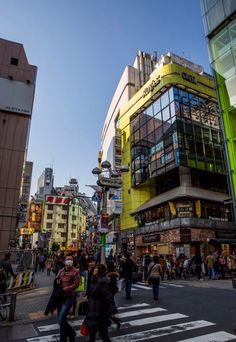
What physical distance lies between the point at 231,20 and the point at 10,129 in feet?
65.3

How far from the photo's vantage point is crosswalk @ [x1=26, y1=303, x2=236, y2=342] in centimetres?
598

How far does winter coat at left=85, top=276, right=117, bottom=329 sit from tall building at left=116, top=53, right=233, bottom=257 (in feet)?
80.0

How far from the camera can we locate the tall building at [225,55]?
10.8 m

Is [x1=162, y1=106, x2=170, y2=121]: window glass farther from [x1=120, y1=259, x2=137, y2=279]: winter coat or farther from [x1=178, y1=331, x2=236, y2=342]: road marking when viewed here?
[x1=178, y1=331, x2=236, y2=342]: road marking

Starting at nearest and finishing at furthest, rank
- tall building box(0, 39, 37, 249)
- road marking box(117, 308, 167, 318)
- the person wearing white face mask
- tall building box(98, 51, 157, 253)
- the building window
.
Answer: the person wearing white face mask
road marking box(117, 308, 167, 318)
tall building box(0, 39, 37, 249)
the building window
tall building box(98, 51, 157, 253)

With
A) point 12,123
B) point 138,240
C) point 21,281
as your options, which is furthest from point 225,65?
point 138,240

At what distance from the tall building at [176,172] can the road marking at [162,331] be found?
21.4 meters

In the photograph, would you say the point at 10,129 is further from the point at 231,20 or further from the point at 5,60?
the point at 231,20

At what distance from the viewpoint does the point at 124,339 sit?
19.6 ft

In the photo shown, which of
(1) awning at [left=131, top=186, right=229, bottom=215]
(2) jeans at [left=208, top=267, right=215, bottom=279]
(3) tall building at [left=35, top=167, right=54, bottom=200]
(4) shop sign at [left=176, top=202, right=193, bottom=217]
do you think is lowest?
(2) jeans at [left=208, top=267, right=215, bottom=279]

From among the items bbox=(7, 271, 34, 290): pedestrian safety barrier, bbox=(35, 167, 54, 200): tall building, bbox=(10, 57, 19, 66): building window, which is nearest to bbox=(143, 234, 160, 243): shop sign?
bbox=(7, 271, 34, 290): pedestrian safety barrier

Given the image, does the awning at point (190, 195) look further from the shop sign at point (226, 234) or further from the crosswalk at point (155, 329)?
the crosswalk at point (155, 329)

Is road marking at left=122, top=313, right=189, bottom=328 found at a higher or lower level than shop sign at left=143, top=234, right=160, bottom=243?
lower

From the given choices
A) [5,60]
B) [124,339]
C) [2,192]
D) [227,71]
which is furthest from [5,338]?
[5,60]
